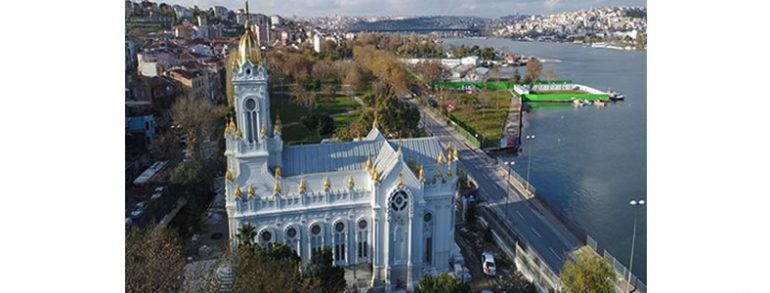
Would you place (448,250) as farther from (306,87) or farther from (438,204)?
(306,87)

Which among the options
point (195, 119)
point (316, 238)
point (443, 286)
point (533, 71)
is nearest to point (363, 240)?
point (316, 238)

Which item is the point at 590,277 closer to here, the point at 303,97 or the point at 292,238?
the point at 292,238

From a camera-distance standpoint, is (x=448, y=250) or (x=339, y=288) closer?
(x=339, y=288)

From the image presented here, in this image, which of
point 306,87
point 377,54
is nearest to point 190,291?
point 306,87

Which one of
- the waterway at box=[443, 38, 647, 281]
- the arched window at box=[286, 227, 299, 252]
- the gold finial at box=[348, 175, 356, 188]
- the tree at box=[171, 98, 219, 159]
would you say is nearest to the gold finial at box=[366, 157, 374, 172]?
the gold finial at box=[348, 175, 356, 188]

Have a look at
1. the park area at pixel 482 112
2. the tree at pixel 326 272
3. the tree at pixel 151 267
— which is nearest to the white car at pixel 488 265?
the tree at pixel 326 272

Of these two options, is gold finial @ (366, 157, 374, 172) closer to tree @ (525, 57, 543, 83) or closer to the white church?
the white church
